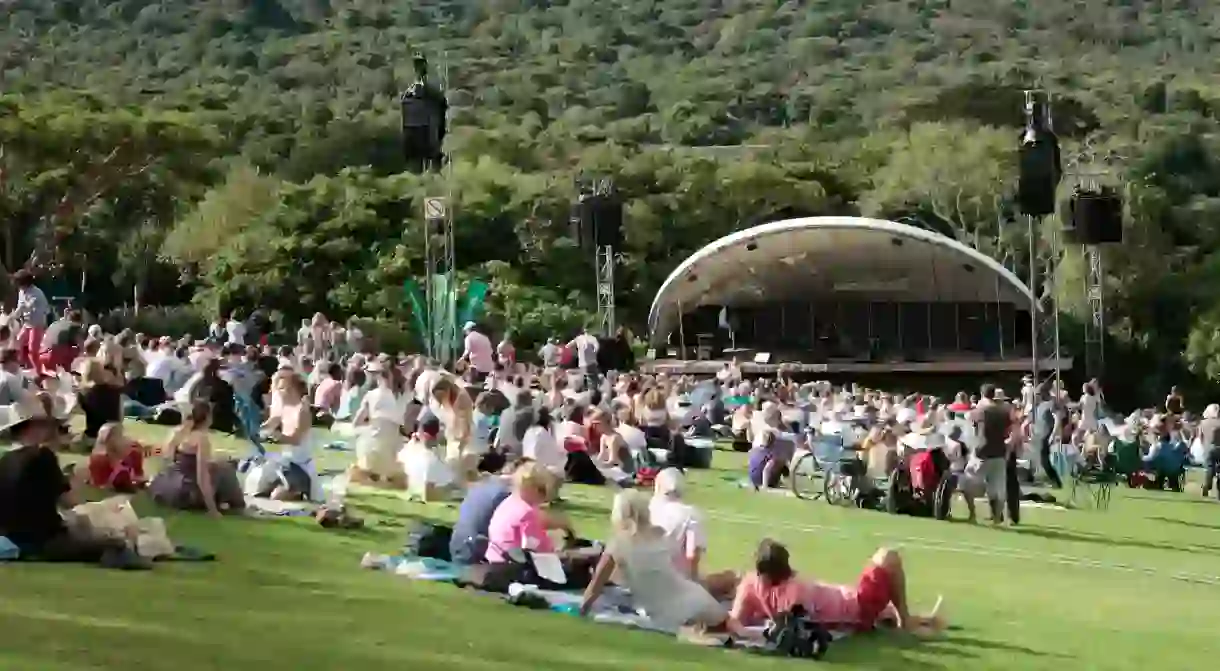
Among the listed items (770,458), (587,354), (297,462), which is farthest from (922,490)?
(587,354)

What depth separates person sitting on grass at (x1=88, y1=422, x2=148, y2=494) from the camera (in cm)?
1067

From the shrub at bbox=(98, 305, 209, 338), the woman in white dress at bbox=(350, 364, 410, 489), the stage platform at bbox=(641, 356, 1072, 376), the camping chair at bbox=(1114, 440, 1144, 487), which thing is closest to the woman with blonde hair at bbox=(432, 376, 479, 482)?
the woman in white dress at bbox=(350, 364, 410, 489)

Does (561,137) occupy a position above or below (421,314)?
above

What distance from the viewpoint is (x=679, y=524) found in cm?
850

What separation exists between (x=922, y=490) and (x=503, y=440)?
3633mm

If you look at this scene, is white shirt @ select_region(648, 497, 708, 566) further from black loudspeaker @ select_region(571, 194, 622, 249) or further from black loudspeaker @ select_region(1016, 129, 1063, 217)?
black loudspeaker @ select_region(571, 194, 622, 249)

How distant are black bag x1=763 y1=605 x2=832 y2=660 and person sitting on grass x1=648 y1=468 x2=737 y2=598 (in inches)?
28.5

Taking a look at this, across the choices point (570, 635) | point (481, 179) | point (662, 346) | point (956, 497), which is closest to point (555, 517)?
point (570, 635)

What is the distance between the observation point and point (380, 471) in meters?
12.9

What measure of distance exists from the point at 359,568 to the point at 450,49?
106 m

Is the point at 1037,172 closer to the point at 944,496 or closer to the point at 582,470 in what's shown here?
the point at 944,496

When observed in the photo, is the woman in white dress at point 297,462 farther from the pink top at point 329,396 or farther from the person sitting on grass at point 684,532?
the pink top at point 329,396

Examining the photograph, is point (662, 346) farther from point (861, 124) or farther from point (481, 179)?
point (861, 124)

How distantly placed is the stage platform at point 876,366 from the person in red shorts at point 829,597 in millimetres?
29625
